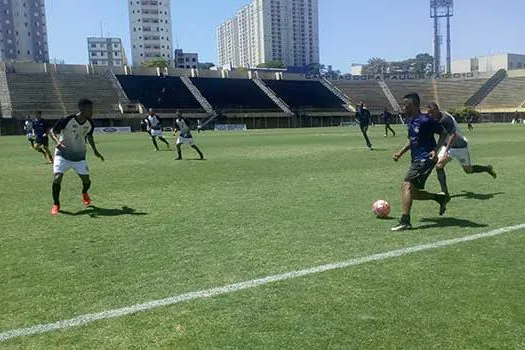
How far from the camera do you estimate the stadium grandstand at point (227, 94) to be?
223 feet

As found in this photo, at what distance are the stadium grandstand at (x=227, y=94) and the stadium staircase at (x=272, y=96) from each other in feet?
0.52

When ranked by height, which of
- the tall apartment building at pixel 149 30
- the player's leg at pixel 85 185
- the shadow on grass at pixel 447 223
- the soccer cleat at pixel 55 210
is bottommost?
the shadow on grass at pixel 447 223

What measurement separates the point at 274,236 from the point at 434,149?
2.64 m

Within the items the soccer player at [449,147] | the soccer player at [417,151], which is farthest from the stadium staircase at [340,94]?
the soccer player at [417,151]

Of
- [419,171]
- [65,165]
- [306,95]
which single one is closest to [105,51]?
[306,95]

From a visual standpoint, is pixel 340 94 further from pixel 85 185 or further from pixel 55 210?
pixel 55 210

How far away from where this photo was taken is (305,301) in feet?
15.0

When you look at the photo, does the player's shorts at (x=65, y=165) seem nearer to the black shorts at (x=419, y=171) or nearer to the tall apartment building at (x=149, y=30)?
the black shorts at (x=419, y=171)

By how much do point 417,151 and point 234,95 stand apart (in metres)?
75.3

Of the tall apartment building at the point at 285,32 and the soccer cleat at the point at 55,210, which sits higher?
the tall apartment building at the point at 285,32

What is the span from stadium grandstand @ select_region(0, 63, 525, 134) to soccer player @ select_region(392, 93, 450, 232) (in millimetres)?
59839

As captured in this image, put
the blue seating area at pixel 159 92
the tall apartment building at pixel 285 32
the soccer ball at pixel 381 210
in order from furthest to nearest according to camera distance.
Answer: the tall apartment building at pixel 285 32 → the blue seating area at pixel 159 92 → the soccer ball at pixel 381 210

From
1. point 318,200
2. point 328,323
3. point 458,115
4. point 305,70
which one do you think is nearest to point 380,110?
point 458,115

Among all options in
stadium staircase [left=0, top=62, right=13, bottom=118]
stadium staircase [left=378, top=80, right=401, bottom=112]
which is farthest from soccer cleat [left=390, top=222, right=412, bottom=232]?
stadium staircase [left=378, top=80, right=401, bottom=112]
